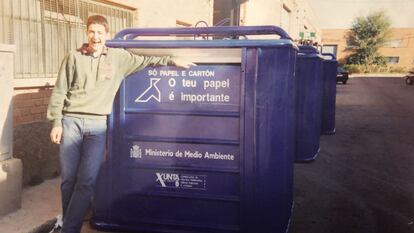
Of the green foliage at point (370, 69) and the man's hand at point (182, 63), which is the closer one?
the man's hand at point (182, 63)

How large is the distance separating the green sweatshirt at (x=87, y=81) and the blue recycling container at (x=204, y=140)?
0.15 metres

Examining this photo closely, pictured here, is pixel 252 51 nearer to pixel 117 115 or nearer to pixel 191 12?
pixel 117 115

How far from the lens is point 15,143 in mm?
4859

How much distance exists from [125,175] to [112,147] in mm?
277

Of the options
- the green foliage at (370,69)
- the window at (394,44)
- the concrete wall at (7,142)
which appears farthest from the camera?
the window at (394,44)

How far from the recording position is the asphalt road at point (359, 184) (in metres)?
4.39

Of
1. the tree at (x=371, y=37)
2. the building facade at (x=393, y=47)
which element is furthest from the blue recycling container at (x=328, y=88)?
the building facade at (x=393, y=47)

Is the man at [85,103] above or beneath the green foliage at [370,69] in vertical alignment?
beneath

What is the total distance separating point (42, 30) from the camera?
5.43 meters

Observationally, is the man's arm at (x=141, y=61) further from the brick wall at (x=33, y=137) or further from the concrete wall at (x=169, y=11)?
the concrete wall at (x=169, y=11)

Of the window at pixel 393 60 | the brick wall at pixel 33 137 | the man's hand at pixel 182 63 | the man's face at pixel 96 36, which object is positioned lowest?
the brick wall at pixel 33 137

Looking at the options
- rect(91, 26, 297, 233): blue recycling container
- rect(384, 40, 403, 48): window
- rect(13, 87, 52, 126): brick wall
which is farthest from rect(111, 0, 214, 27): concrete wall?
rect(384, 40, 403, 48): window

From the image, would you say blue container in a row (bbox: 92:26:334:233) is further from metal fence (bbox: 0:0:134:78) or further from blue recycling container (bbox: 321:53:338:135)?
blue recycling container (bbox: 321:53:338:135)

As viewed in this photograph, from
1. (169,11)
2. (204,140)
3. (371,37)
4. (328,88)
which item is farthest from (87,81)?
(371,37)
